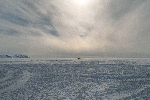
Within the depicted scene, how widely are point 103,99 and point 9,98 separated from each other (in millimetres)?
10016

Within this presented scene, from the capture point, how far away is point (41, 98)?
10945 mm

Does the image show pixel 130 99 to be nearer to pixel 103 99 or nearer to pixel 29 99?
pixel 103 99

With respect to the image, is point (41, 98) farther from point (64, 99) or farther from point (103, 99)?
point (103, 99)

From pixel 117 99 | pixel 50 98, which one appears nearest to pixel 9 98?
pixel 50 98

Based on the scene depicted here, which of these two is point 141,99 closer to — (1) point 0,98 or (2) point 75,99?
(2) point 75,99

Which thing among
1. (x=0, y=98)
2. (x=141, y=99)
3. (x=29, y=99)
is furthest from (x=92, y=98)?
(x=0, y=98)

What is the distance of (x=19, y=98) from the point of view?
11023mm

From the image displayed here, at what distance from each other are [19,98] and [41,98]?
240 centimetres

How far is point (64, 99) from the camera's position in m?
10.6

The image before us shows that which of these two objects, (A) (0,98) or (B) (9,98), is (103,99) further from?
(A) (0,98)

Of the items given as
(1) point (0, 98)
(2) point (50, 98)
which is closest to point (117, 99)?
(2) point (50, 98)

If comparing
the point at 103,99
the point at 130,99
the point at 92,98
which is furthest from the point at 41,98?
the point at 130,99

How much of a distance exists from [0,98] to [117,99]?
12407 millimetres

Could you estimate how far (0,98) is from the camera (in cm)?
1094
